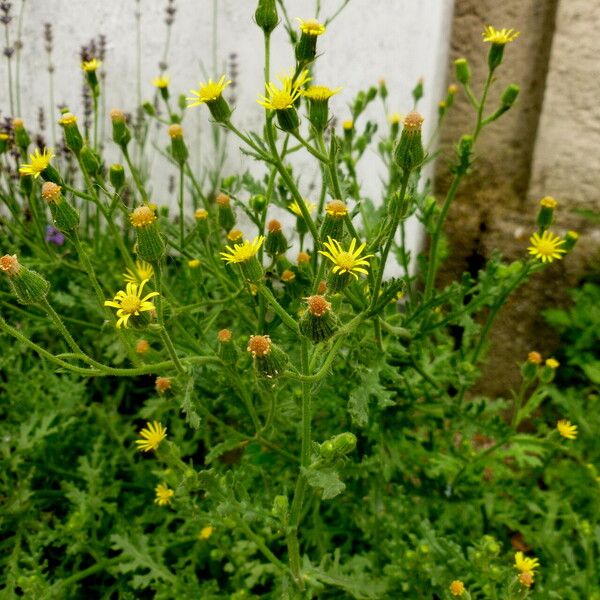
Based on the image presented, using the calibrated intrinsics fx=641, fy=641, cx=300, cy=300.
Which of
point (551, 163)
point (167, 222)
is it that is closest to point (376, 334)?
point (167, 222)

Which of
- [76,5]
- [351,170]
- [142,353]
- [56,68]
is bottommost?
[142,353]

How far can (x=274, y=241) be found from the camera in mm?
1506

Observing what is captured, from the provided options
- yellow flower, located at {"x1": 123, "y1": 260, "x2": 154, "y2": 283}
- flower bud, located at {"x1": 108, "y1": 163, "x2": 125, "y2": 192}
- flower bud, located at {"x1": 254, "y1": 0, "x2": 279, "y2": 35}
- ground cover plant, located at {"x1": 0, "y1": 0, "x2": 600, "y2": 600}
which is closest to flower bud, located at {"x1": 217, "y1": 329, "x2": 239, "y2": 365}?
ground cover plant, located at {"x1": 0, "y1": 0, "x2": 600, "y2": 600}

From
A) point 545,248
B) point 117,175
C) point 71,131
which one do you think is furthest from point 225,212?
point 545,248

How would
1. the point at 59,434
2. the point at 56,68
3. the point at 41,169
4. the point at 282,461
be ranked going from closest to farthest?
1. the point at 41,169
2. the point at 282,461
3. the point at 59,434
4. the point at 56,68

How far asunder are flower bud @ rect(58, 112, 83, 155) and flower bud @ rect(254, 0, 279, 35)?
52cm

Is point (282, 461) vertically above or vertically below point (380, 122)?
below

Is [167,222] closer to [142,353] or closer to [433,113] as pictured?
[142,353]

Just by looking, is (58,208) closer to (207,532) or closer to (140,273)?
(140,273)

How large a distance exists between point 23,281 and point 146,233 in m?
0.25

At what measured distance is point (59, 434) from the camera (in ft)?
7.64

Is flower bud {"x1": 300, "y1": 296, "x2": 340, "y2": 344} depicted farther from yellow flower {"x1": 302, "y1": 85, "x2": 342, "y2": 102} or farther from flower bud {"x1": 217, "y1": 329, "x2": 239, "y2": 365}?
yellow flower {"x1": 302, "y1": 85, "x2": 342, "y2": 102}

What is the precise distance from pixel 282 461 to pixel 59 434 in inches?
37.0

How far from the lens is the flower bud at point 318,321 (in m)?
1.14
